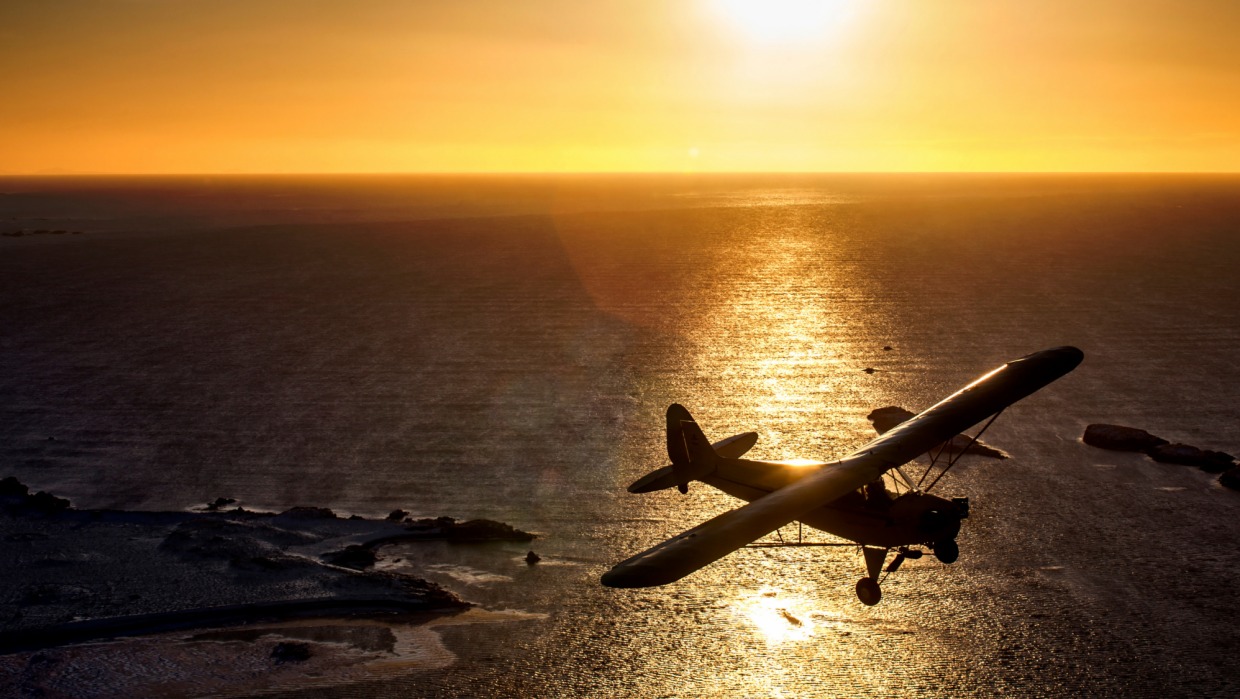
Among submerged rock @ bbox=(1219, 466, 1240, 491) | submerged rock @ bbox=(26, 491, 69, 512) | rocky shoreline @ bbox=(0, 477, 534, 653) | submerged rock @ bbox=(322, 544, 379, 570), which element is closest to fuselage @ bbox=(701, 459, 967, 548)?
rocky shoreline @ bbox=(0, 477, 534, 653)

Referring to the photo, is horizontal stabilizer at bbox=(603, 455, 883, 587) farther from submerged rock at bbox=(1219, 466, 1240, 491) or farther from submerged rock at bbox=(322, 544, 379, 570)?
submerged rock at bbox=(1219, 466, 1240, 491)

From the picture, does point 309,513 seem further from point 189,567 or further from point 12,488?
point 12,488

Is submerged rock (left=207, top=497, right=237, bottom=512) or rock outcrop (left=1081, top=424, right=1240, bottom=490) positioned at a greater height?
rock outcrop (left=1081, top=424, right=1240, bottom=490)

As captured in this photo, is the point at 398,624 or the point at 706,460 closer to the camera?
the point at 398,624

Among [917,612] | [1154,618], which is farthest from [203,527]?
[1154,618]

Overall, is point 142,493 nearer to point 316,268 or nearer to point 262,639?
point 262,639

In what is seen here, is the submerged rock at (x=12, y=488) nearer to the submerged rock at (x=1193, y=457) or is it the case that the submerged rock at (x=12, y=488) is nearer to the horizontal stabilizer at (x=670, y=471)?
the horizontal stabilizer at (x=670, y=471)
